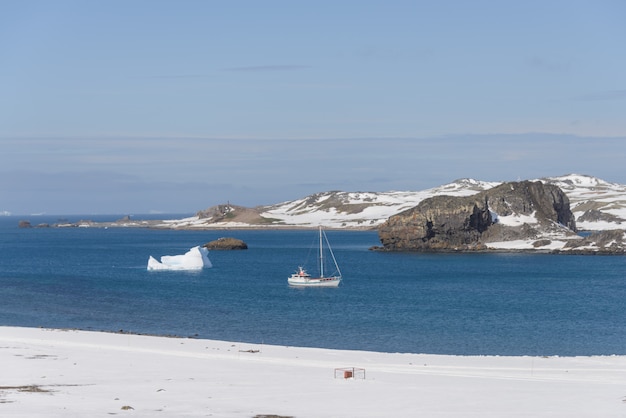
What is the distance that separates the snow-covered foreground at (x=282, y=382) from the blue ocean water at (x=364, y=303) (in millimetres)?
6898

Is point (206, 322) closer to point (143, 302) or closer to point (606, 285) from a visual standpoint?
point (143, 302)

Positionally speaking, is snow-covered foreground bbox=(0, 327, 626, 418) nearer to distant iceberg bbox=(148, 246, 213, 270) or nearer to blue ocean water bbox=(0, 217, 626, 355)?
blue ocean water bbox=(0, 217, 626, 355)

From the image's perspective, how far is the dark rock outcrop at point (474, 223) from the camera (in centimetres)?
11775

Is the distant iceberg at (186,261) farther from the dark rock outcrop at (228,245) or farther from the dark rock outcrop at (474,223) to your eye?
the dark rock outcrop at (228,245)

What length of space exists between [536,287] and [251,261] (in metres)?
44.6

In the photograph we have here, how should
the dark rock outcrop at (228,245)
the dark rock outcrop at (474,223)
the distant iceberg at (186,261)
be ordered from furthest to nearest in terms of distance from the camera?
the dark rock outcrop at (228,245)
the dark rock outcrop at (474,223)
the distant iceberg at (186,261)

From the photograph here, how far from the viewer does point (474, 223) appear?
120m

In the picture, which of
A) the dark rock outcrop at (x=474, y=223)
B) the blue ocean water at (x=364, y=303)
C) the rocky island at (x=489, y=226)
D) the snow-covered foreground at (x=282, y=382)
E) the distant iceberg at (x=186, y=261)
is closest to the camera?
the snow-covered foreground at (x=282, y=382)

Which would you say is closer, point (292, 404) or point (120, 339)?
point (292, 404)

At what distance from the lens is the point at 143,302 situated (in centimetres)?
6150

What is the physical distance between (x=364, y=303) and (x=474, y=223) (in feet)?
203

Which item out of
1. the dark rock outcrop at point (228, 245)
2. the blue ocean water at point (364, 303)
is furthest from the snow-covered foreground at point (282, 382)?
the dark rock outcrop at point (228, 245)

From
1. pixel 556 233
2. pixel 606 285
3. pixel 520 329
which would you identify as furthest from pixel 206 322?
pixel 556 233

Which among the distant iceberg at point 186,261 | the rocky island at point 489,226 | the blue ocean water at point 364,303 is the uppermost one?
the rocky island at point 489,226
